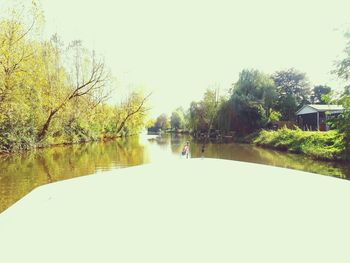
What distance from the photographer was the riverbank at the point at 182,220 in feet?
6.53

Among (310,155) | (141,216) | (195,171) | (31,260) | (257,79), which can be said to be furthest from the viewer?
(257,79)

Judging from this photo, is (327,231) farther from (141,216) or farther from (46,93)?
(46,93)

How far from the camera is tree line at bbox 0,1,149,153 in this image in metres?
15.2

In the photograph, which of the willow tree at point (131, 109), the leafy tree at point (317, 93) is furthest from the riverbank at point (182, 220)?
the leafy tree at point (317, 93)

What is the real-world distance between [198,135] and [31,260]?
4323 cm

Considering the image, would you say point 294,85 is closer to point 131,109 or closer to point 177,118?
point 131,109

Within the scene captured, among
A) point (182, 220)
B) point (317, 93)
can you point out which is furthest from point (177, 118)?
point (182, 220)

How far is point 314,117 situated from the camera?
102 feet

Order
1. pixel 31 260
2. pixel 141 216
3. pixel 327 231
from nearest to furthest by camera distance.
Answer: pixel 31 260
pixel 327 231
pixel 141 216

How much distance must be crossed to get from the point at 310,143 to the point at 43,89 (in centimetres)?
1876

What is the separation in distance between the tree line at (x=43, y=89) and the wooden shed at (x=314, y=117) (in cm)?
2026

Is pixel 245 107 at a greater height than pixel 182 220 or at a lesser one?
greater

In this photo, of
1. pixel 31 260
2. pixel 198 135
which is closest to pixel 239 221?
pixel 31 260

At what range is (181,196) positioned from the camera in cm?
276
